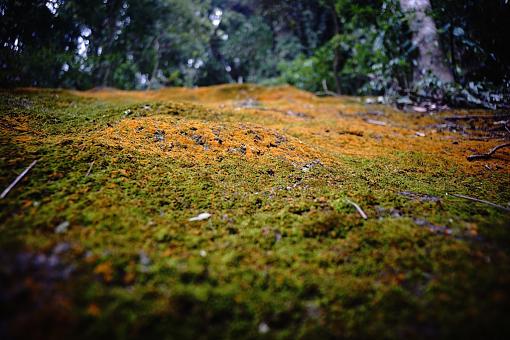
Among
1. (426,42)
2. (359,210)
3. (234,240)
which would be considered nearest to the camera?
(234,240)

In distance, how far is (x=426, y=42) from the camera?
24.5ft

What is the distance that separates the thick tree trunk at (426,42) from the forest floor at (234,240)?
5.06 metres

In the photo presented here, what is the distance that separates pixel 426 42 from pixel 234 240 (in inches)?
344

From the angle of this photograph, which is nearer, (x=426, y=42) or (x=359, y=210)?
(x=359, y=210)

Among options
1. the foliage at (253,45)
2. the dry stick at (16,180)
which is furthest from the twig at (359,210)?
the foliage at (253,45)

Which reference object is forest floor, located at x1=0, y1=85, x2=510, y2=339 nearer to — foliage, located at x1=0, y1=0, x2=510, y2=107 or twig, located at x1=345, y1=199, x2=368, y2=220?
twig, located at x1=345, y1=199, x2=368, y2=220

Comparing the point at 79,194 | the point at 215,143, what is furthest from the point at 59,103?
the point at 79,194

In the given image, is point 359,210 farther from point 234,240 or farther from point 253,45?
point 253,45

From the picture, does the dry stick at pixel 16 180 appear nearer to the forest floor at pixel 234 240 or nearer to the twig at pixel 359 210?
the forest floor at pixel 234 240

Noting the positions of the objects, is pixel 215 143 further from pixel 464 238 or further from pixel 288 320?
pixel 464 238

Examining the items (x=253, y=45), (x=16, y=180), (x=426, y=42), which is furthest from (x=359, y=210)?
(x=253, y=45)

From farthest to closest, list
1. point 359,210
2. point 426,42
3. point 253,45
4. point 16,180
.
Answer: point 253,45 → point 426,42 → point 359,210 → point 16,180

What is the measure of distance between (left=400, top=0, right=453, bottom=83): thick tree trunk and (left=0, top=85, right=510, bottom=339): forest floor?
5.06m

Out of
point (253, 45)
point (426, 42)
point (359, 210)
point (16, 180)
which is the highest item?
point (253, 45)
